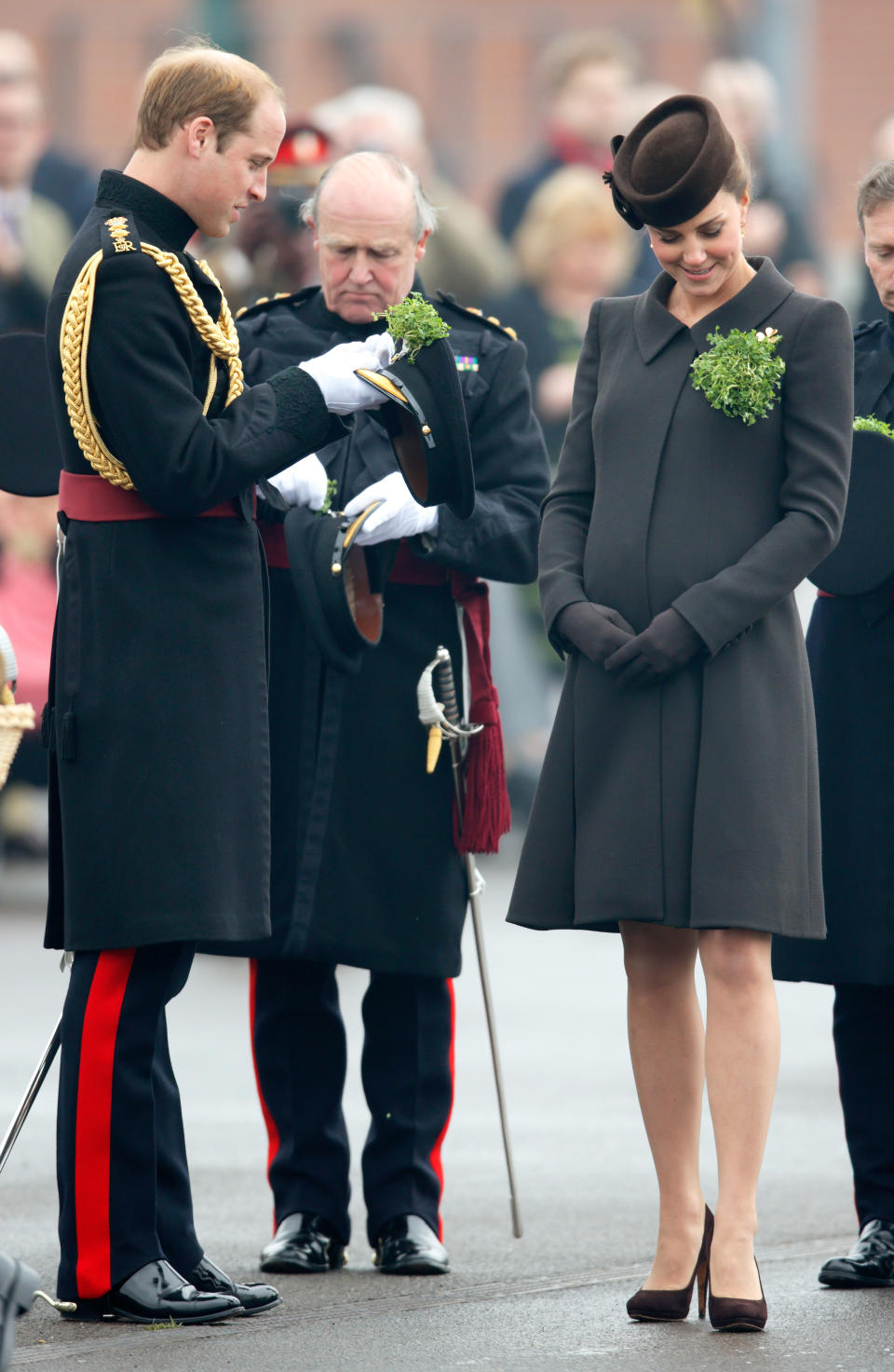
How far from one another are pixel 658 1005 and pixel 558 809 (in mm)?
371

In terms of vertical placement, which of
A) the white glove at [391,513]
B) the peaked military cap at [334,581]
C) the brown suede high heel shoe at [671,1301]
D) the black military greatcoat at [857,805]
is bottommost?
the brown suede high heel shoe at [671,1301]

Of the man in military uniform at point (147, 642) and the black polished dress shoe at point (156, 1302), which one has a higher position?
the man in military uniform at point (147, 642)

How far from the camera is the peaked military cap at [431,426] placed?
14.6 feet

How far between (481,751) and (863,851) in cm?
78

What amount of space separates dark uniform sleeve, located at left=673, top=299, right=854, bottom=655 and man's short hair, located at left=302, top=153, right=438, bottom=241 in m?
0.99

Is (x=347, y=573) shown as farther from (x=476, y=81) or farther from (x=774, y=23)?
(x=476, y=81)

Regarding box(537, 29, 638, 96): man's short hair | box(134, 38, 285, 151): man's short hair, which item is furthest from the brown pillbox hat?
box(537, 29, 638, 96): man's short hair

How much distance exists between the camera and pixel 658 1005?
4312mm

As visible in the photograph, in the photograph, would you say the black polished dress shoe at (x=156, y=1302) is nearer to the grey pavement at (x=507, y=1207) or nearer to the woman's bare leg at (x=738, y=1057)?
the grey pavement at (x=507, y=1207)

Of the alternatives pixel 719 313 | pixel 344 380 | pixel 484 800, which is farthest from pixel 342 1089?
pixel 719 313

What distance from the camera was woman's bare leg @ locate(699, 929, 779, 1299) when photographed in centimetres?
416

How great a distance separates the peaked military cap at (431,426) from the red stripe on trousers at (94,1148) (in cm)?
110

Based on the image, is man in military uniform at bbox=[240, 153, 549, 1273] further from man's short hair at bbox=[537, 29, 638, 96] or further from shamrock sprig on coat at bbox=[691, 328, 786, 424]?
man's short hair at bbox=[537, 29, 638, 96]

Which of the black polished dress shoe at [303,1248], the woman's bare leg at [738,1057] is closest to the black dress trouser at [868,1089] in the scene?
the woman's bare leg at [738,1057]
